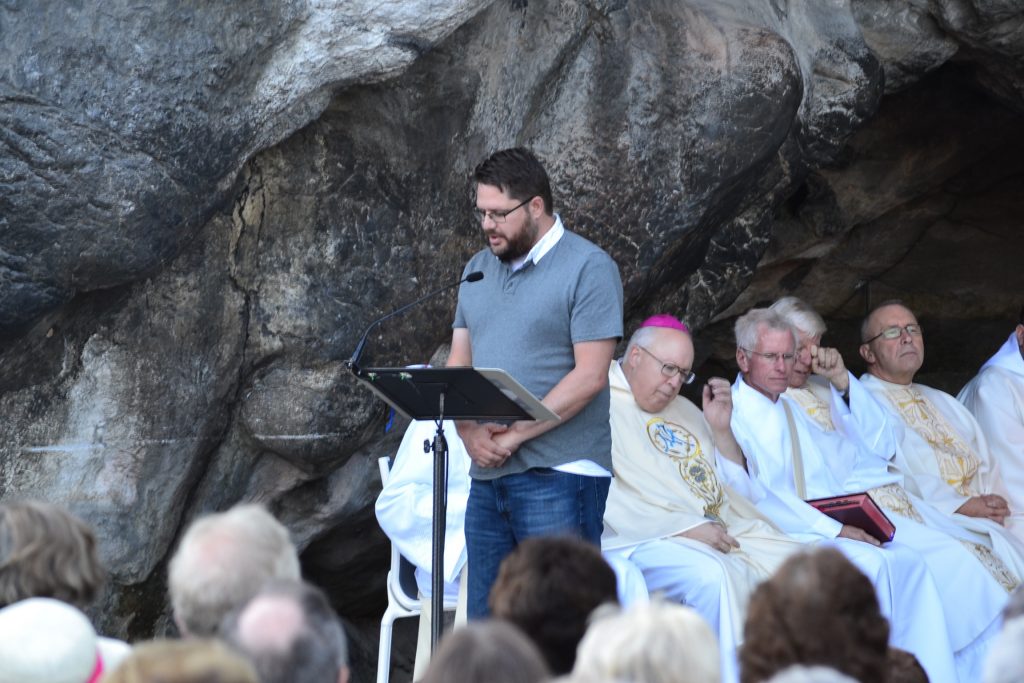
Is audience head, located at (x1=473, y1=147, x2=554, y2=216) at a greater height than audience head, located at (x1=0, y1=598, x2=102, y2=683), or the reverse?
audience head, located at (x1=473, y1=147, x2=554, y2=216)

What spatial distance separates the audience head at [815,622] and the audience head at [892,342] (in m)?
4.36

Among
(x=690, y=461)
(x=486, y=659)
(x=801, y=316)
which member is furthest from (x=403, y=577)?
(x=486, y=659)

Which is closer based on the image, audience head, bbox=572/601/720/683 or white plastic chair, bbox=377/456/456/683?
audience head, bbox=572/601/720/683

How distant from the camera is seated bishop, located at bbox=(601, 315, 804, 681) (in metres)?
4.87

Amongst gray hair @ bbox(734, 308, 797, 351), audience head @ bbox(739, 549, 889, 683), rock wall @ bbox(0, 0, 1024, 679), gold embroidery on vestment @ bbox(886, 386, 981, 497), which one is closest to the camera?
audience head @ bbox(739, 549, 889, 683)

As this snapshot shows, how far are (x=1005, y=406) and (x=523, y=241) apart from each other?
3551 mm

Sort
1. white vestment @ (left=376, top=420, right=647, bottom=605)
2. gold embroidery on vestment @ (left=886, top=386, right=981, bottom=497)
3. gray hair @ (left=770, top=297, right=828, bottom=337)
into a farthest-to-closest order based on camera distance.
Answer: gold embroidery on vestment @ (left=886, top=386, right=981, bottom=497), gray hair @ (left=770, top=297, right=828, bottom=337), white vestment @ (left=376, top=420, right=647, bottom=605)

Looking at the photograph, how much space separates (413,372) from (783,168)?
378 centimetres

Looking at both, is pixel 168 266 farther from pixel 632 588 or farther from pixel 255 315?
pixel 632 588

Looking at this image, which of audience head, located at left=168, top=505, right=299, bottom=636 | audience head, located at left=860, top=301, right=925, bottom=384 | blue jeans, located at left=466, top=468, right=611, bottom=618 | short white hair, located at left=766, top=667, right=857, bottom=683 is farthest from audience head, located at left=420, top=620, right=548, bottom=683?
audience head, located at left=860, top=301, right=925, bottom=384

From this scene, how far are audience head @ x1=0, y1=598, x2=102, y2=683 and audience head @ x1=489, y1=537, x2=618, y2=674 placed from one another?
704mm

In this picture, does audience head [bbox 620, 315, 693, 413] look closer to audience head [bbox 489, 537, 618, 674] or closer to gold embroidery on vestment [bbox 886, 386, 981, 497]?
gold embroidery on vestment [bbox 886, 386, 981, 497]

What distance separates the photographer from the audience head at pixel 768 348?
5.95m

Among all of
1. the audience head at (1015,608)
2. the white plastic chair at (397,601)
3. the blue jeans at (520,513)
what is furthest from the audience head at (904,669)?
the white plastic chair at (397,601)
